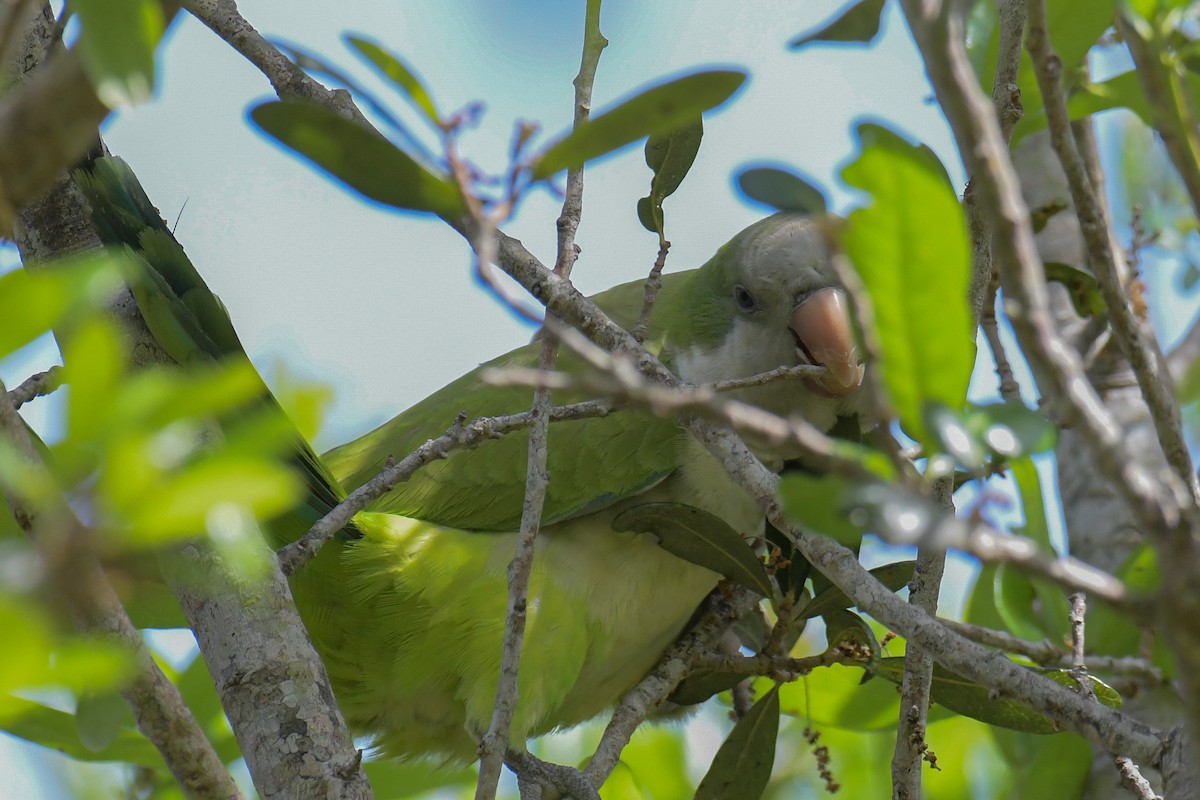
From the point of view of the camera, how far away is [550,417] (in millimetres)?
1566

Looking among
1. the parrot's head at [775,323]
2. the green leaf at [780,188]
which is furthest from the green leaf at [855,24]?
the parrot's head at [775,323]

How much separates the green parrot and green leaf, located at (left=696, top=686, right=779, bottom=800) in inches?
11.1

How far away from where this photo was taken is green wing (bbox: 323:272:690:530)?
2221 mm

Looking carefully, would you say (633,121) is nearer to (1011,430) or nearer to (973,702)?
(1011,430)

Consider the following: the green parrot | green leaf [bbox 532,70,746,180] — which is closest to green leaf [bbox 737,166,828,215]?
green leaf [bbox 532,70,746,180]

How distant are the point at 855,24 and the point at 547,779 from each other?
1.28 m

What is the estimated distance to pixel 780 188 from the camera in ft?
3.76

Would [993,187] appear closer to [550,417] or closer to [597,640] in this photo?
[550,417]

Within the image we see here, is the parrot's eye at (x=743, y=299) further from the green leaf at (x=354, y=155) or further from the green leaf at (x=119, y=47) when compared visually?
the green leaf at (x=119, y=47)

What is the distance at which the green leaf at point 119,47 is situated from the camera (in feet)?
2.37

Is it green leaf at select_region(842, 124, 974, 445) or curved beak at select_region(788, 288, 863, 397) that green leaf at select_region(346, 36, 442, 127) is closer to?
green leaf at select_region(842, 124, 974, 445)

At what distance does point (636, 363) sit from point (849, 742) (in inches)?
50.3

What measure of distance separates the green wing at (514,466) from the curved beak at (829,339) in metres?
0.30

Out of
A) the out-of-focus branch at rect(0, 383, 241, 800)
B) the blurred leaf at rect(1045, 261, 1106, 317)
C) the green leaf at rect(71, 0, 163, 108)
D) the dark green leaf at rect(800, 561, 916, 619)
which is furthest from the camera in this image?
the blurred leaf at rect(1045, 261, 1106, 317)
